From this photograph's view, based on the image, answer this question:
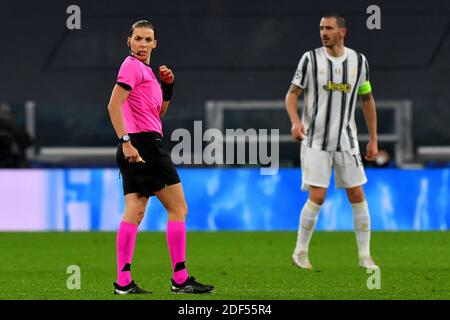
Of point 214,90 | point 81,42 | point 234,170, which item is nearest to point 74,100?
point 81,42

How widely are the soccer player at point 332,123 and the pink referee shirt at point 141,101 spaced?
2.02 meters

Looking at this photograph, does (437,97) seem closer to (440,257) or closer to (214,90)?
(214,90)

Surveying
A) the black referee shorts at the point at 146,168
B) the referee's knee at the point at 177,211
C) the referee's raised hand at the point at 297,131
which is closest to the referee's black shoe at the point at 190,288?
the referee's knee at the point at 177,211

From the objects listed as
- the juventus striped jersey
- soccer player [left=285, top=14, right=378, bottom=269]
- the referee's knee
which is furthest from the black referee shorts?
the juventus striped jersey

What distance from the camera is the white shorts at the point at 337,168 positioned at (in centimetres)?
916

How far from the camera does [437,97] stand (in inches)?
679

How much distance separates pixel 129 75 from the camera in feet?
23.0

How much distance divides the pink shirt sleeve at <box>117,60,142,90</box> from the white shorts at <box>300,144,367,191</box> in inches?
96.4

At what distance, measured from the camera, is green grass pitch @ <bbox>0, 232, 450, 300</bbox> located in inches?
295

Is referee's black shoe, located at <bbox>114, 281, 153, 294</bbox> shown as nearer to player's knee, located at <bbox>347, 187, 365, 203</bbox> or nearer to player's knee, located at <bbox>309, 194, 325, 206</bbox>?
player's knee, located at <bbox>309, 194, 325, 206</bbox>

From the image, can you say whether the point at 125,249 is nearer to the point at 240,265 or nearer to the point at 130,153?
the point at 130,153

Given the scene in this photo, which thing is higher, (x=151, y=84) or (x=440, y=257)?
(x=151, y=84)
